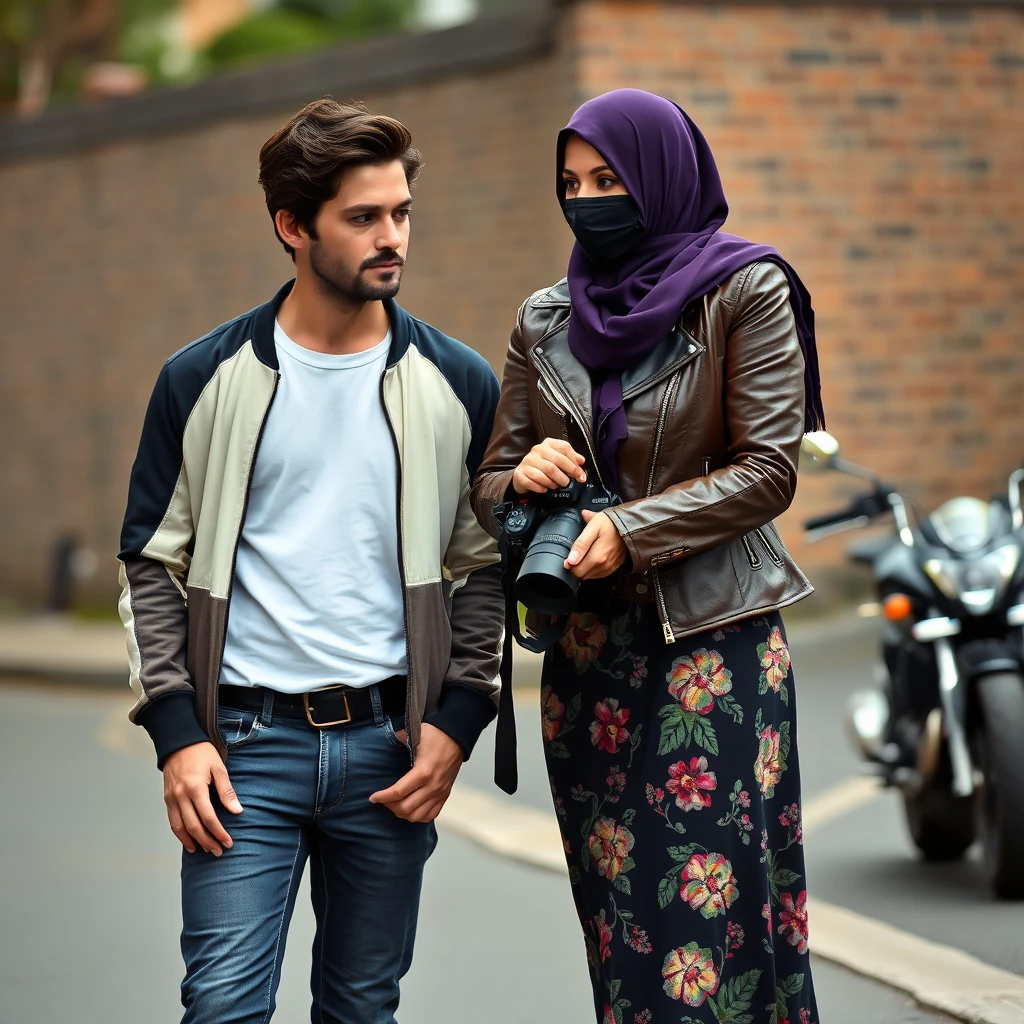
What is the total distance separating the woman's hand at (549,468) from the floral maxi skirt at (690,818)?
0.95 ft

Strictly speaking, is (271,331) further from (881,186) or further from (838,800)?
(881,186)

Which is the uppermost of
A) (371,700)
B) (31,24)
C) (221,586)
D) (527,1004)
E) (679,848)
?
(31,24)

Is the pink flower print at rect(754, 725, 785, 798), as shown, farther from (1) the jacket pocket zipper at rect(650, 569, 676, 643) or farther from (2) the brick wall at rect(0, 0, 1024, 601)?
(2) the brick wall at rect(0, 0, 1024, 601)

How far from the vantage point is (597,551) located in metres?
2.93

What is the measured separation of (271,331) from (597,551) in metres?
0.77

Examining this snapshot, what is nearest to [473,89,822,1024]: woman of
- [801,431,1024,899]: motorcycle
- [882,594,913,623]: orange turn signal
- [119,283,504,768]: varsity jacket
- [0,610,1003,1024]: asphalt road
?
[119,283,504,768]: varsity jacket

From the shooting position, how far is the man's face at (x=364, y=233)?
308 centimetres

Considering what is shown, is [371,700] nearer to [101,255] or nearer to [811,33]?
[811,33]

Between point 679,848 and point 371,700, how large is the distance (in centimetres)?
61

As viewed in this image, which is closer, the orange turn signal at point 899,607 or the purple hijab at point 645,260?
the purple hijab at point 645,260

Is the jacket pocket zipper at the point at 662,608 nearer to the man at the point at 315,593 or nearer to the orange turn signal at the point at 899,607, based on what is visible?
the man at the point at 315,593

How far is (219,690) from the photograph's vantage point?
123 inches

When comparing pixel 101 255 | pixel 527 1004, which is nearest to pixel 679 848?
pixel 527 1004

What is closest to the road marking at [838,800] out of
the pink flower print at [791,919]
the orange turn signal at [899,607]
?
the orange turn signal at [899,607]
